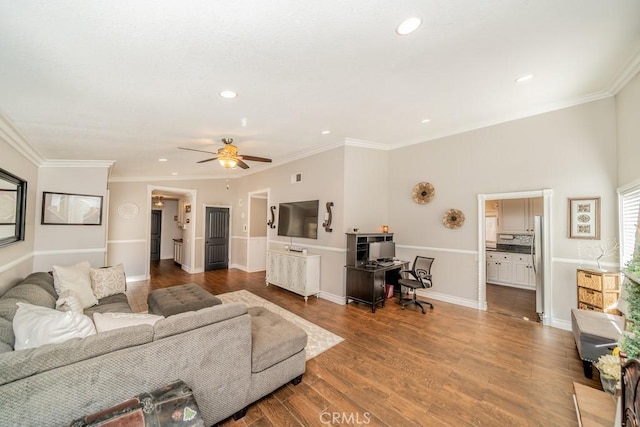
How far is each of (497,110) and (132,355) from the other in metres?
4.81

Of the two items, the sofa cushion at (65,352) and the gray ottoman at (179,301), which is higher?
the sofa cushion at (65,352)

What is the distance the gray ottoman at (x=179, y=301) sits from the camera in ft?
9.44

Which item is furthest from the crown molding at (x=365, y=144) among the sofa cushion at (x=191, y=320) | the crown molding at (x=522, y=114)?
the sofa cushion at (x=191, y=320)

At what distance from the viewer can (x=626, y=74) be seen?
263 cm

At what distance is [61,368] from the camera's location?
4.03 feet

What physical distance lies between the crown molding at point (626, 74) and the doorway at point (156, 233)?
11484 millimetres

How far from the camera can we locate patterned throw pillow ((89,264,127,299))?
332cm

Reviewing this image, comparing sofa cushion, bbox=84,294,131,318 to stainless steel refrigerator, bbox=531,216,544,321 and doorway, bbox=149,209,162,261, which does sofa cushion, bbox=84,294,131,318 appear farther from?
doorway, bbox=149,209,162,261

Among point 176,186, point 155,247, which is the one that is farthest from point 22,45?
point 155,247

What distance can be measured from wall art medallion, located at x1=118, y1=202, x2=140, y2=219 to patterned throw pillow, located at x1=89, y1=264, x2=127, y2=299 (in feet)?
10.3

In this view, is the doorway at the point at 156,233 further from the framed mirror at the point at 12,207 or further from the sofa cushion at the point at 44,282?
the sofa cushion at the point at 44,282

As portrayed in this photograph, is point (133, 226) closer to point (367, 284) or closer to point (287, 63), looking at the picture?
point (367, 284)

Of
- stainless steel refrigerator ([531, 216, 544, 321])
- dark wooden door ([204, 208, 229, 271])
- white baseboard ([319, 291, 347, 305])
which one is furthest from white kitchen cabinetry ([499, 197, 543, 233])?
dark wooden door ([204, 208, 229, 271])

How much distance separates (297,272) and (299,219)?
117 centimetres
